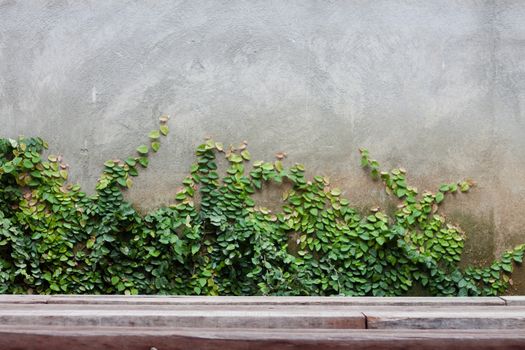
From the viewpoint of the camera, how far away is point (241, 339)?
53.1 inches

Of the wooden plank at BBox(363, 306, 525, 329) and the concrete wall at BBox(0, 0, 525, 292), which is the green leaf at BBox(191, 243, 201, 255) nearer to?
the concrete wall at BBox(0, 0, 525, 292)

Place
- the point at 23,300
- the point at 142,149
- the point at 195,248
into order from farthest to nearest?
the point at 142,149 < the point at 195,248 < the point at 23,300

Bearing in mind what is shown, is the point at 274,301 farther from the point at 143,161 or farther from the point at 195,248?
the point at 143,161

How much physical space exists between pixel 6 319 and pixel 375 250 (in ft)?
9.38

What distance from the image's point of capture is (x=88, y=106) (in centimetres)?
436

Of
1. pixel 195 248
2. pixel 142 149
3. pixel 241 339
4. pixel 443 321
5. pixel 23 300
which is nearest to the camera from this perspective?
pixel 241 339

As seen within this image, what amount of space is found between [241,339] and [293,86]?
3.17 metres

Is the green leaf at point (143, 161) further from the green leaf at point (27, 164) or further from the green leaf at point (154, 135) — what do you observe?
the green leaf at point (27, 164)

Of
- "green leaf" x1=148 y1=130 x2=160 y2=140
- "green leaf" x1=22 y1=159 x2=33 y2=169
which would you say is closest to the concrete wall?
"green leaf" x1=148 y1=130 x2=160 y2=140

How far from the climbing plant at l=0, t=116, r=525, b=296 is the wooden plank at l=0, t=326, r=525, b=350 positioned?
2.75 meters

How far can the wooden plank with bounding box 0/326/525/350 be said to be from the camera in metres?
1.32

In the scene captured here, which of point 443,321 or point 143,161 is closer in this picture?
point 443,321

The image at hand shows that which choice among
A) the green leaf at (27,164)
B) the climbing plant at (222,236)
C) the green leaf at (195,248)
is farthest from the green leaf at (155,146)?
the green leaf at (27,164)

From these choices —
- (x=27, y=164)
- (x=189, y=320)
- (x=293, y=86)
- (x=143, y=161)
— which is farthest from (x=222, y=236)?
(x=189, y=320)
